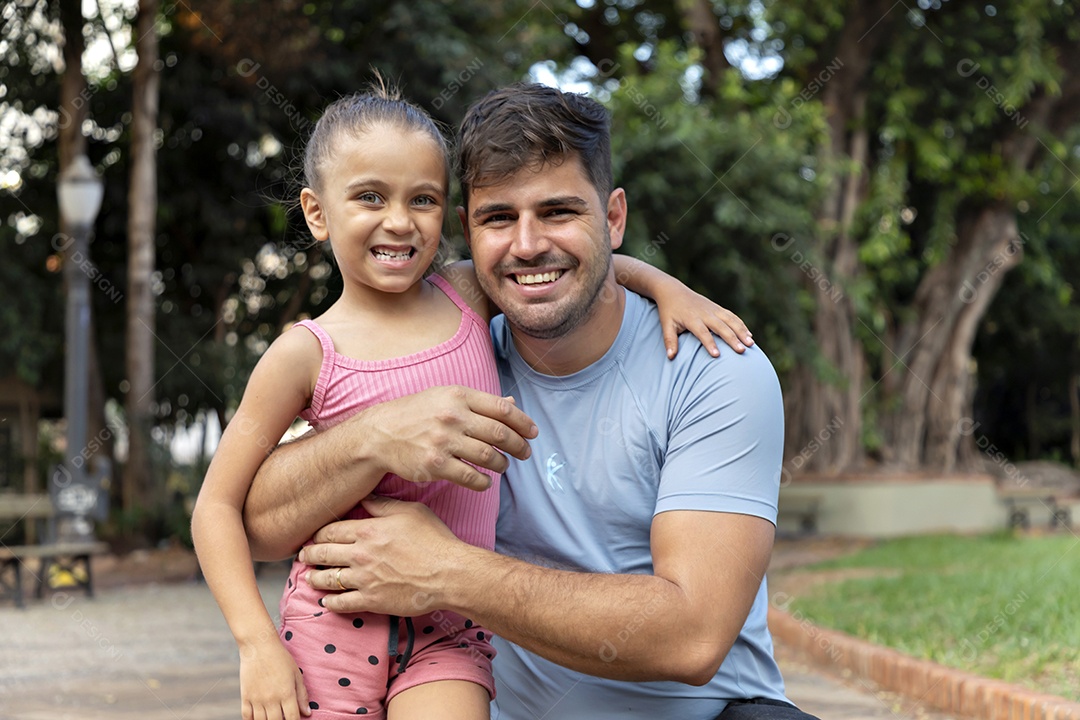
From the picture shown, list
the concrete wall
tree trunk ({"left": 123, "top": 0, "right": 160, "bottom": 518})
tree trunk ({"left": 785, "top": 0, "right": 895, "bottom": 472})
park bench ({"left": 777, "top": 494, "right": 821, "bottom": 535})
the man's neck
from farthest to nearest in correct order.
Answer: the concrete wall, park bench ({"left": 777, "top": 494, "right": 821, "bottom": 535}), tree trunk ({"left": 785, "top": 0, "right": 895, "bottom": 472}), tree trunk ({"left": 123, "top": 0, "right": 160, "bottom": 518}), the man's neck

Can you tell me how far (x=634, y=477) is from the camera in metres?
2.51

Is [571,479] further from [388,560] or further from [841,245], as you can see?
[841,245]

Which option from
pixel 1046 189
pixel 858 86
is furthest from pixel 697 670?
pixel 1046 189

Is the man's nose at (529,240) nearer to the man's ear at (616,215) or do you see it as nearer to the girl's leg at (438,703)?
the man's ear at (616,215)

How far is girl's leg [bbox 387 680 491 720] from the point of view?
2.31 metres

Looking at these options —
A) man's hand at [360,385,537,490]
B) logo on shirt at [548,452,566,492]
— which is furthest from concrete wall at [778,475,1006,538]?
man's hand at [360,385,537,490]

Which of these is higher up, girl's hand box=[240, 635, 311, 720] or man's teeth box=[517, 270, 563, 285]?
man's teeth box=[517, 270, 563, 285]

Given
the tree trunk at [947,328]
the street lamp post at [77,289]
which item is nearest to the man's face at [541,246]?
the street lamp post at [77,289]

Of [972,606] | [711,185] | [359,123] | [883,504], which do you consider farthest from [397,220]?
[883,504]

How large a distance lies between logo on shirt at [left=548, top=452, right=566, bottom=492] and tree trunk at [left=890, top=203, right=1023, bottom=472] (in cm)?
1667

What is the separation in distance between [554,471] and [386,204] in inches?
27.0

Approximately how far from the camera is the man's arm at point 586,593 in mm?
2193

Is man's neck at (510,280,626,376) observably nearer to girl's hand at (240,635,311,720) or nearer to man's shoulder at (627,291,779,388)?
man's shoulder at (627,291,779,388)

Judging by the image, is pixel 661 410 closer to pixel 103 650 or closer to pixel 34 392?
pixel 103 650
